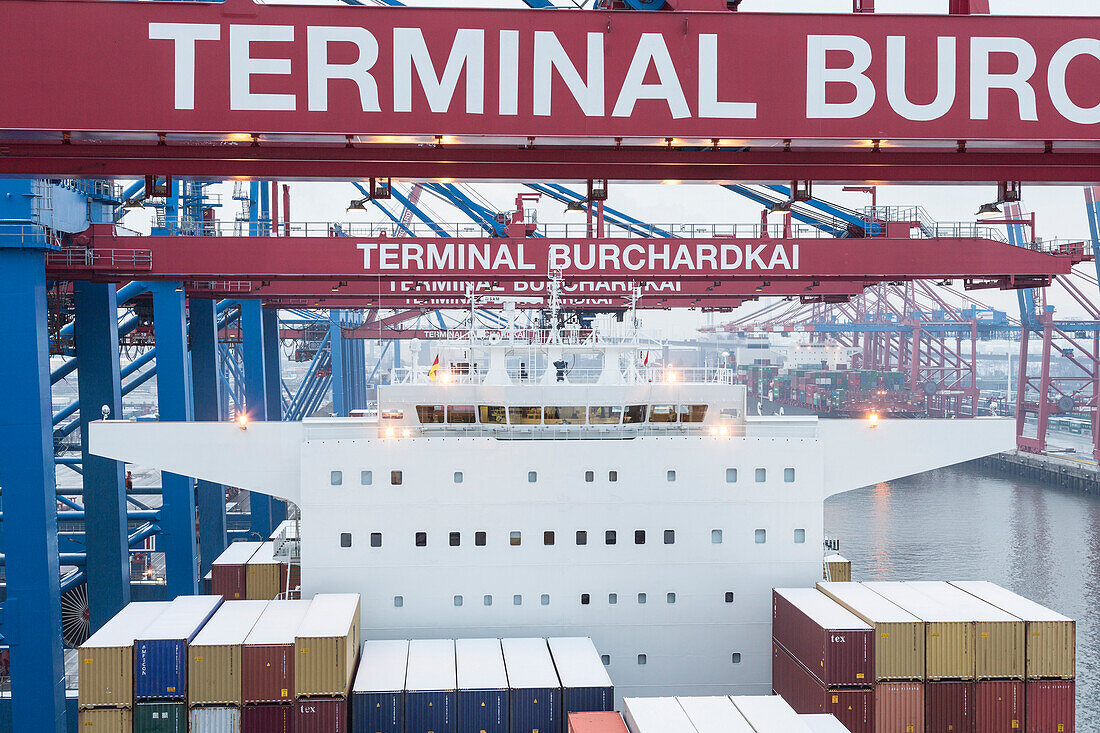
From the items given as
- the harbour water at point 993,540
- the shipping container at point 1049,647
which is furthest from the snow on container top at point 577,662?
the harbour water at point 993,540

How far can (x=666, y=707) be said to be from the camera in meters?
11.8

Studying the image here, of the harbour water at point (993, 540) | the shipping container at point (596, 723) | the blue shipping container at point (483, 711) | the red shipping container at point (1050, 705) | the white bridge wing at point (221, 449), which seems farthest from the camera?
the harbour water at point (993, 540)

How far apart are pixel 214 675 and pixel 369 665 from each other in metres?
2.39

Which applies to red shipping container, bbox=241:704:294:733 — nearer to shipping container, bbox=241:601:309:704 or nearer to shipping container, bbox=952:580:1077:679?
shipping container, bbox=241:601:309:704

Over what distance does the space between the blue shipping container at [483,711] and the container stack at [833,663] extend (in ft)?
16.8

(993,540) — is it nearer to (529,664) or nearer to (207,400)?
(529,664)

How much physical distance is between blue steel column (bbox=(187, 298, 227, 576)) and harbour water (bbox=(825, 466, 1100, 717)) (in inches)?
947

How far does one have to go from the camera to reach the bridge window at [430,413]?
1603 cm

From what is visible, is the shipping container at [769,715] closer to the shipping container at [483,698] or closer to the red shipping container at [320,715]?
the shipping container at [483,698]

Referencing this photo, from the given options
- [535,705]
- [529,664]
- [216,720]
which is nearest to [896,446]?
[529,664]

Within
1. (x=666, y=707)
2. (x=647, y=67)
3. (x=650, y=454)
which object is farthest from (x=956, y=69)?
(x=650, y=454)

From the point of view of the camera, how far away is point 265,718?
12969mm

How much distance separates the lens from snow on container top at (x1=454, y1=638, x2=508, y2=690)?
12852 mm

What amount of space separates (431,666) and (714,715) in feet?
15.4
